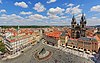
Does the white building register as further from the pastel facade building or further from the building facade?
the building facade

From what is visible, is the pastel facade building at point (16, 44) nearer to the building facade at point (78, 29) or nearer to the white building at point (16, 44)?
the white building at point (16, 44)

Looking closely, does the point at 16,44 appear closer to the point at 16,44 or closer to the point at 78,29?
the point at 16,44

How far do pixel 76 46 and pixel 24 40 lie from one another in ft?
80.8

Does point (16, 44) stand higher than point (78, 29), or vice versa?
point (78, 29)

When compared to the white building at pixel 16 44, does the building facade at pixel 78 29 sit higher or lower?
higher

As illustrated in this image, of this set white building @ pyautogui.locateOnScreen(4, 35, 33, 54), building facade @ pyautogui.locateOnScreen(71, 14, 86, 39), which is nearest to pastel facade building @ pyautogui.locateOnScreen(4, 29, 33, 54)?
white building @ pyautogui.locateOnScreen(4, 35, 33, 54)

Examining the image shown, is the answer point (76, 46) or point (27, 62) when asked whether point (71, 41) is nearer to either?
point (76, 46)

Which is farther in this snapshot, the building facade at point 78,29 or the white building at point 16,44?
the white building at point 16,44

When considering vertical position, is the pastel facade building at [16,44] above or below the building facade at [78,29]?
below

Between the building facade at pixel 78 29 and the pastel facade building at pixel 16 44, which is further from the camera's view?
the pastel facade building at pixel 16 44

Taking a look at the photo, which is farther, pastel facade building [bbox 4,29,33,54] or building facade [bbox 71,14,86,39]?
pastel facade building [bbox 4,29,33,54]

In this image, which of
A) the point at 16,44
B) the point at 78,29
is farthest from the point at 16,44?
the point at 78,29

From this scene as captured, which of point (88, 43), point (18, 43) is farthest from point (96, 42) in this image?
point (18, 43)


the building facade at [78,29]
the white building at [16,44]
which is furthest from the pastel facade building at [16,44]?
the building facade at [78,29]
